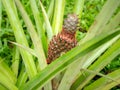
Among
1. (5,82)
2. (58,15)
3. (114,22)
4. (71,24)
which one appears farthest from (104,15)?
(58,15)

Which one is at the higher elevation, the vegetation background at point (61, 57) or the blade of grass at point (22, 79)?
the vegetation background at point (61, 57)

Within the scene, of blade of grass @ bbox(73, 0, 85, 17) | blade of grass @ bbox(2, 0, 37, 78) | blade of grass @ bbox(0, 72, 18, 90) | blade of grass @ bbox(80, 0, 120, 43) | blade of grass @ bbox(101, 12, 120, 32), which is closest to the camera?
blade of grass @ bbox(80, 0, 120, 43)

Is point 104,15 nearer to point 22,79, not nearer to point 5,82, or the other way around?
point 5,82

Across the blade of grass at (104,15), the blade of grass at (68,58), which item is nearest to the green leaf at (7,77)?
the blade of grass at (68,58)

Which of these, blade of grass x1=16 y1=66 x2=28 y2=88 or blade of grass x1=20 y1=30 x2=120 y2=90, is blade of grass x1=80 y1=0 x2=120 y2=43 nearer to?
blade of grass x1=20 y1=30 x2=120 y2=90

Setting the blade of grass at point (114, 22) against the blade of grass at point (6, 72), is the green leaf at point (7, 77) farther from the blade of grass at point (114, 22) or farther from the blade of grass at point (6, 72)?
the blade of grass at point (114, 22)

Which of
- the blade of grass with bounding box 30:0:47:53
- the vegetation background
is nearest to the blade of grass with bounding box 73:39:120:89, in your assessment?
the vegetation background

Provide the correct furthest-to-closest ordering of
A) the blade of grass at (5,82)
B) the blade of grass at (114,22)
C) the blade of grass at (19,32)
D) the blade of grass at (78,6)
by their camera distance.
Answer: the blade of grass at (78,6) < the blade of grass at (19,32) < the blade of grass at (5,82) < the blade of grass at (114,22)
